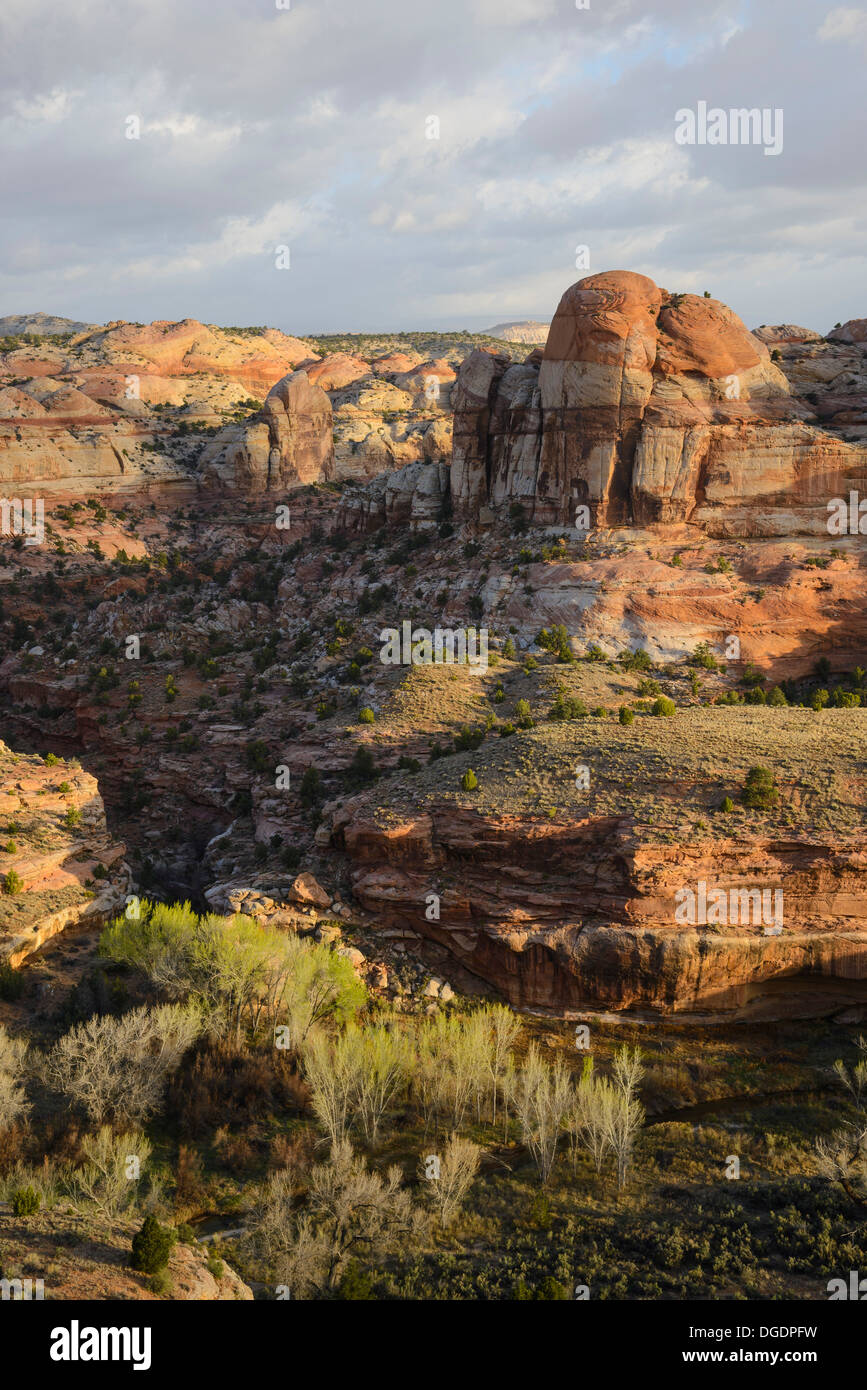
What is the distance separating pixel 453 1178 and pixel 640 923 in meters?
13.2

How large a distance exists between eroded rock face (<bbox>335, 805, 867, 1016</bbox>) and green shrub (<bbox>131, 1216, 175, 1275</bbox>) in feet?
63.0

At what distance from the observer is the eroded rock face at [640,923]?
3672 cm

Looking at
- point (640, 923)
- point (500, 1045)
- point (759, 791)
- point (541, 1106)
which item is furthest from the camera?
point (759, 791)

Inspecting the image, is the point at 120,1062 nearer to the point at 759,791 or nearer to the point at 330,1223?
the point at 330,1223

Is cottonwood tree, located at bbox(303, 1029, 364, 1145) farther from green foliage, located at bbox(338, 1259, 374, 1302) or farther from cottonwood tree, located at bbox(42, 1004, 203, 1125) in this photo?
green foliage, located at bbox(338, 1259, 374, 1302)

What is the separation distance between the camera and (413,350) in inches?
6555

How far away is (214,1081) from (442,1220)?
33.4 feet

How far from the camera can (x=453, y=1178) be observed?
1097 inches

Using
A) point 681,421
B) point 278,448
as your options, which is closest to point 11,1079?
point 681,421

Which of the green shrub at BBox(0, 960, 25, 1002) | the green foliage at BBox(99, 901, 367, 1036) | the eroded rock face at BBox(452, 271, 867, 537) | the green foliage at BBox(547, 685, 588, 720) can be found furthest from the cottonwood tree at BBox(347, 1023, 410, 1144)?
the eroded rock face at BBox(452, 271, 867, 537)

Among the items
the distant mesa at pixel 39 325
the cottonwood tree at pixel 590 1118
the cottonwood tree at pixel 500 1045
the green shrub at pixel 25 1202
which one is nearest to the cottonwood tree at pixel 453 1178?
the cottonwood tree at pixel 500 1045

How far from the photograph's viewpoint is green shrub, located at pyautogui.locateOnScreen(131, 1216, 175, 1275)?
72.2 ft

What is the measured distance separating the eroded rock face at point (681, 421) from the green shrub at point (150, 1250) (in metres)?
46.6

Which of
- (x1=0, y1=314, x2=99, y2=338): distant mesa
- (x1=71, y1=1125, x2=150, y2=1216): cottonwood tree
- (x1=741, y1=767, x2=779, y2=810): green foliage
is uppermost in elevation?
(x1=0, y1=314, x2=99, y2=338): distant mesa
